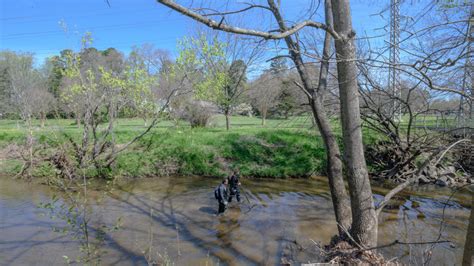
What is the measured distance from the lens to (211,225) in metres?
9.44

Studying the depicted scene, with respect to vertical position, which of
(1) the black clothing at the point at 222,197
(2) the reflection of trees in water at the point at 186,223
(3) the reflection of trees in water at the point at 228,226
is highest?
(1) the black clothing at the point at 222,197

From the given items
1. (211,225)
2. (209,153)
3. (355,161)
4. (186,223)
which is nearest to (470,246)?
(355,161)


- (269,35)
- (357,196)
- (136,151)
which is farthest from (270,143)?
(269,35)

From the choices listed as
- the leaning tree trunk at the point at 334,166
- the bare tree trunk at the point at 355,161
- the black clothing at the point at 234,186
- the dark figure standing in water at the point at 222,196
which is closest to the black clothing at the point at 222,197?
the dark figure standing in water at the point at 222,196

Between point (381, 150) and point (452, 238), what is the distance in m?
8.10

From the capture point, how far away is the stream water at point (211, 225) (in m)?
7.38

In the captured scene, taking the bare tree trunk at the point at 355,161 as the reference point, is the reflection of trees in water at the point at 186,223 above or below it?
below

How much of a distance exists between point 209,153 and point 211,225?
7.46 m

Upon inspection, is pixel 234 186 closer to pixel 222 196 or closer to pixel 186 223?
pixel 222 196

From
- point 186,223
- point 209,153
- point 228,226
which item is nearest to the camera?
point 228,226

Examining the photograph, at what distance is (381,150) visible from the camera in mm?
16281

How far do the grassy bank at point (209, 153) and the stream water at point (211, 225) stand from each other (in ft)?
5.38

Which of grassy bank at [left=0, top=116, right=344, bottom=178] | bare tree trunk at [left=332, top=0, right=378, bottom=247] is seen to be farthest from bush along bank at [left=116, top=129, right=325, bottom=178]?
bare tree trunk at [left=332, top=0, right=378, bottom=247]

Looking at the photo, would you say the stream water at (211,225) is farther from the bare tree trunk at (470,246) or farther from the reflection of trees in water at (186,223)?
the bare tree trunk at (470,246)
